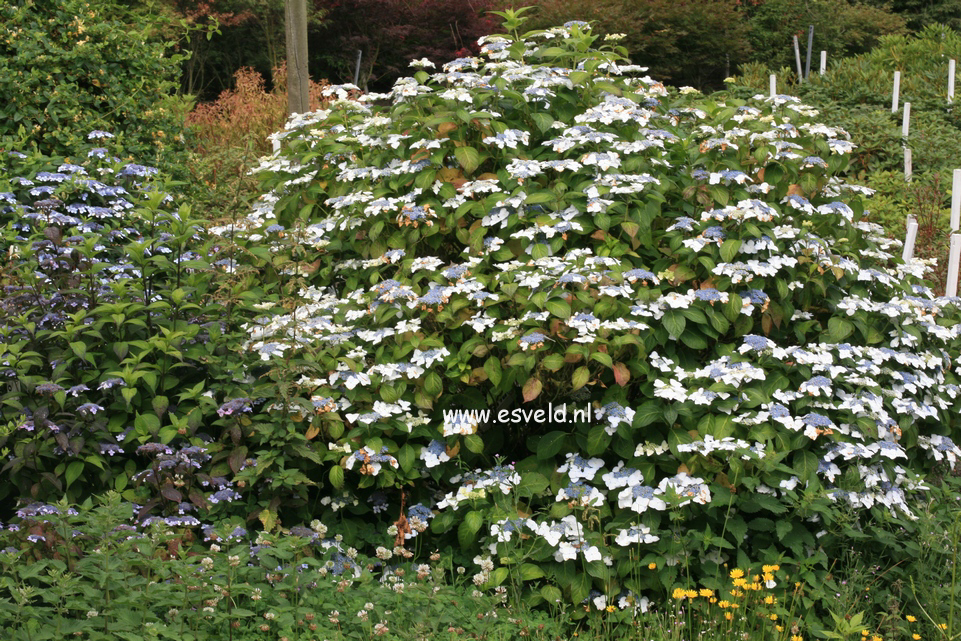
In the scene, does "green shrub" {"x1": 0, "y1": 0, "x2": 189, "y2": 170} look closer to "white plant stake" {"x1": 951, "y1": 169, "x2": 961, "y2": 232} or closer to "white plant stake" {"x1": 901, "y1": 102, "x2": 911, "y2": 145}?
"white plant stake" {"x1": 951, "y1": 169, "x2": 961, "y2": 232}

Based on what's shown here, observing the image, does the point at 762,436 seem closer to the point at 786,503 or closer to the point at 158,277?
the point at 786,503

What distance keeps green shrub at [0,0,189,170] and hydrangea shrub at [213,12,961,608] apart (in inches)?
68.2

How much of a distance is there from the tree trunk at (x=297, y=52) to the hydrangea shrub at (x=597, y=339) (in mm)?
1599

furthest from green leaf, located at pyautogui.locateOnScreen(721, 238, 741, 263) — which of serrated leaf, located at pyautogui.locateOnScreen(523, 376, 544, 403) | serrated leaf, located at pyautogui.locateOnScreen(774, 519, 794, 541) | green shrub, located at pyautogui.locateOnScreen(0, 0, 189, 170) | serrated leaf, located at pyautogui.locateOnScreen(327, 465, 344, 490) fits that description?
green shrub, located at pyautogui.locateOnScreen(0, 0, 189, 170)

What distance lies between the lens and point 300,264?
13.5 feet

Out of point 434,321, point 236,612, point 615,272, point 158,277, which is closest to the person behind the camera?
point 236,612

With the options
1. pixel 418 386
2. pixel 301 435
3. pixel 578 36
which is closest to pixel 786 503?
pixel 418 386

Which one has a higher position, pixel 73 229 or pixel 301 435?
pixel 73 229

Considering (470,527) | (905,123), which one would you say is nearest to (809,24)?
(905,123)

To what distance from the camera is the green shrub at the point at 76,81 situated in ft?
16.7

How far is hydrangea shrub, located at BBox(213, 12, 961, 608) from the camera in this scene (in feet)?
10.7

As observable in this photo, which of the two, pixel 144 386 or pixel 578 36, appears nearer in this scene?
pixel 144 386

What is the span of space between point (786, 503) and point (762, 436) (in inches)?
9.9

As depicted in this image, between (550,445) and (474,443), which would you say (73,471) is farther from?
(550,445)
